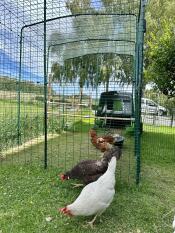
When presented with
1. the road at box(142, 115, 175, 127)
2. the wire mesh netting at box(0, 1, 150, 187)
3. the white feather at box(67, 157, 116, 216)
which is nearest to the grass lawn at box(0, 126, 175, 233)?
the wire mesh netting at box(0, 1, 150, 187)

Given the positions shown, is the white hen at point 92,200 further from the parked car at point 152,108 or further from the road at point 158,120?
the road at point 158,120

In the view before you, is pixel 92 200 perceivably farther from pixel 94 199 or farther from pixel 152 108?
pixel 152 108

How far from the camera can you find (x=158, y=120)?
35.0 feet

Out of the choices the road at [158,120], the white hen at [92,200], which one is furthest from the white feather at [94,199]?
the road at [158,120]

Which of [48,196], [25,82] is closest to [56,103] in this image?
[25,82]

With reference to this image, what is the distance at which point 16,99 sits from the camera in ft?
23.5

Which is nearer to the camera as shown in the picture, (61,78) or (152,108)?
(61,78)

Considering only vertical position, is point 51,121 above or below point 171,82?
below

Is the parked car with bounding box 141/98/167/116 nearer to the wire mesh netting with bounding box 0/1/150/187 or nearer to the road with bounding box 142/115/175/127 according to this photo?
the road with bounding box 142/115/175/127

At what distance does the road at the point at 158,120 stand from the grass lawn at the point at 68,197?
3.77 m

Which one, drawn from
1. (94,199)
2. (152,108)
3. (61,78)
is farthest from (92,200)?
(152,108)

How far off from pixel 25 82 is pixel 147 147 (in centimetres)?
324

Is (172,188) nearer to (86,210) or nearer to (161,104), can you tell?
(86,210)

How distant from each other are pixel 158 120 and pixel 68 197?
724 cm
